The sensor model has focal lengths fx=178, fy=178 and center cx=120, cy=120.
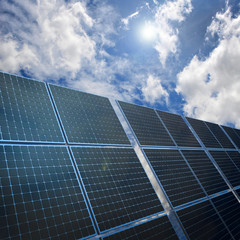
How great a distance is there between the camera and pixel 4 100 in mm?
10078

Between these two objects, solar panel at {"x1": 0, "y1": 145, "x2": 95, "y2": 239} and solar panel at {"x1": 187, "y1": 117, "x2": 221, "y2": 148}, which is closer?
solar panel at {"x1": 0, "y1": 145, "x2": 95, "y2": 239}

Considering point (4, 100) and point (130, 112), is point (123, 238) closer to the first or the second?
point (4, 100)

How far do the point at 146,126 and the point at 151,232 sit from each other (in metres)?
9.99

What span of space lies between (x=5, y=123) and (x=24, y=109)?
5.03 ft

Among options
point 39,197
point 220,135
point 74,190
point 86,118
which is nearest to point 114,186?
point 74,190

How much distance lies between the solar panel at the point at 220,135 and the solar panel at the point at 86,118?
17624mm

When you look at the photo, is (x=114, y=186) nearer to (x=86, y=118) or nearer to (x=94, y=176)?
(x=94, y=176)

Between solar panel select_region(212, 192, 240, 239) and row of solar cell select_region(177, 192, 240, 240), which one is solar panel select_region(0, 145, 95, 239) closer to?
row of solar cell select_region(177, 192, 240, 240)

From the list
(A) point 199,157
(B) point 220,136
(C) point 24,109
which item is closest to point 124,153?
(C) point 24,109

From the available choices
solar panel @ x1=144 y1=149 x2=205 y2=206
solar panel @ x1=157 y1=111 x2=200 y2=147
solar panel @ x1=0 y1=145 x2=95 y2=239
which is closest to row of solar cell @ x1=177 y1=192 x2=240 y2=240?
solar panel @ x1=144 y1=149 x2=205 y2=206

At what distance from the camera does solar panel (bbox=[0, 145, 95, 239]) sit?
681 centimetres

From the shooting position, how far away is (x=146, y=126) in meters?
18.1

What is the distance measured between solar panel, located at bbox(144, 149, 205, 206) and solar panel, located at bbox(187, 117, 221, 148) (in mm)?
8190

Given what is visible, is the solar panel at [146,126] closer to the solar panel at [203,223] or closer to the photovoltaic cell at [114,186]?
the photovoltaic cell at [114,186]
